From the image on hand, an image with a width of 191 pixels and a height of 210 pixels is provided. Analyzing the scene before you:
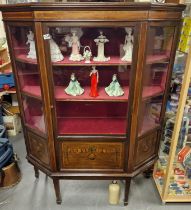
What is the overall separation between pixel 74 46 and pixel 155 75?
27.1 inches

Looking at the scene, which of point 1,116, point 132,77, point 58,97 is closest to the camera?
point 132,77

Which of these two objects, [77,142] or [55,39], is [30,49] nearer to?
[55,39]

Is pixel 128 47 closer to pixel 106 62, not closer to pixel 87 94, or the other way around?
pixel 106 62

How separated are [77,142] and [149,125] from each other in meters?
0.63

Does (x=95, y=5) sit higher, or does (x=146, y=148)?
(x=95, y=5)

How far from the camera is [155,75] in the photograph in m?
1.72

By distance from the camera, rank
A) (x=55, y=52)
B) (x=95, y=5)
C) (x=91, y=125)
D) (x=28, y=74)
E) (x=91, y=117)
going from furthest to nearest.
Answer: (x=91, y=117)
(x=91, y=125)
(x=28, y=74)
(x=55, y=52)
(x=95, y=5)

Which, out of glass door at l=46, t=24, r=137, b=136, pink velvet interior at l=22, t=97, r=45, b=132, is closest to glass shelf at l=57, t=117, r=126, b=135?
glass door at l=46, t=24, r=137, b=136

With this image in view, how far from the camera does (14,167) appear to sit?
2160 millimetres

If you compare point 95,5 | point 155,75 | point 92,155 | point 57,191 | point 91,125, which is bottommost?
point 57,191

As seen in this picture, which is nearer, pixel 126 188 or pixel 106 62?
pixel 106 62

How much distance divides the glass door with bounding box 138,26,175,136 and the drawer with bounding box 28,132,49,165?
2.63ft

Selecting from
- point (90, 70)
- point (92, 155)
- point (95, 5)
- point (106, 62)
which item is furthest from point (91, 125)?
point (95, 5)

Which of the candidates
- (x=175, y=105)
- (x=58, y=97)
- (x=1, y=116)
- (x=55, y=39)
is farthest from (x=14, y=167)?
(x=175, y=105)
